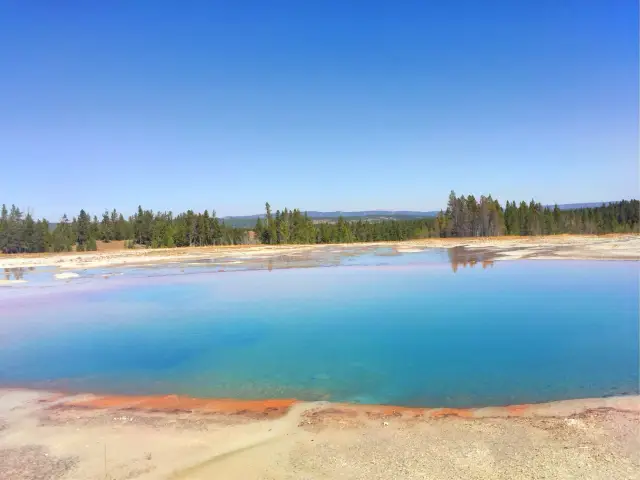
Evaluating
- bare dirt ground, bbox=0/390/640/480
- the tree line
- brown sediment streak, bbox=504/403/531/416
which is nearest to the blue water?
brown sediment streak, bbox=504/403/531/416

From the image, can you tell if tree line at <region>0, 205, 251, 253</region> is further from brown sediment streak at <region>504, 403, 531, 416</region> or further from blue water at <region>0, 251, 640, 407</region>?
brown sediment streak at <region>504, 403, 531, 416</region>

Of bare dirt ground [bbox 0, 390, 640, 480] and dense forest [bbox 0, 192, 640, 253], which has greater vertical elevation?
dense forest [bbox 0, 192, 640, 253]

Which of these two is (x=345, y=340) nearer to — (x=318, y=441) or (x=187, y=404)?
(x=187, y=404)

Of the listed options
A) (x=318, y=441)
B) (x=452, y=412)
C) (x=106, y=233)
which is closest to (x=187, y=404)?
(x=318, y=441)

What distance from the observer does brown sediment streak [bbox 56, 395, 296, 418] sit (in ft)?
23.9

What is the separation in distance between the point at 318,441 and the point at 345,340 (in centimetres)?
542

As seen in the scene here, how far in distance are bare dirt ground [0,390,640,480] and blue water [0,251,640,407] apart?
87 cm

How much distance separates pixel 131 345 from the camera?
12000mm

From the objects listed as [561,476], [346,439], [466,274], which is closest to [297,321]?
[346,439]

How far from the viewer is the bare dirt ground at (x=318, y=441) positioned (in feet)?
17.7

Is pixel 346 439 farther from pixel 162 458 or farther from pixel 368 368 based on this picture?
pixel 368 368

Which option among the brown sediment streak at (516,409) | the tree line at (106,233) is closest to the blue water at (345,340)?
the brown sediment streak at (516,409)

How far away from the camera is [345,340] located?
37.8 feet

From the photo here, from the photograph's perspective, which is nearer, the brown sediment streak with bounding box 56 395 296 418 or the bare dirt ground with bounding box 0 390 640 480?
the bare dirt ground with bounding box 0 390 640 480
